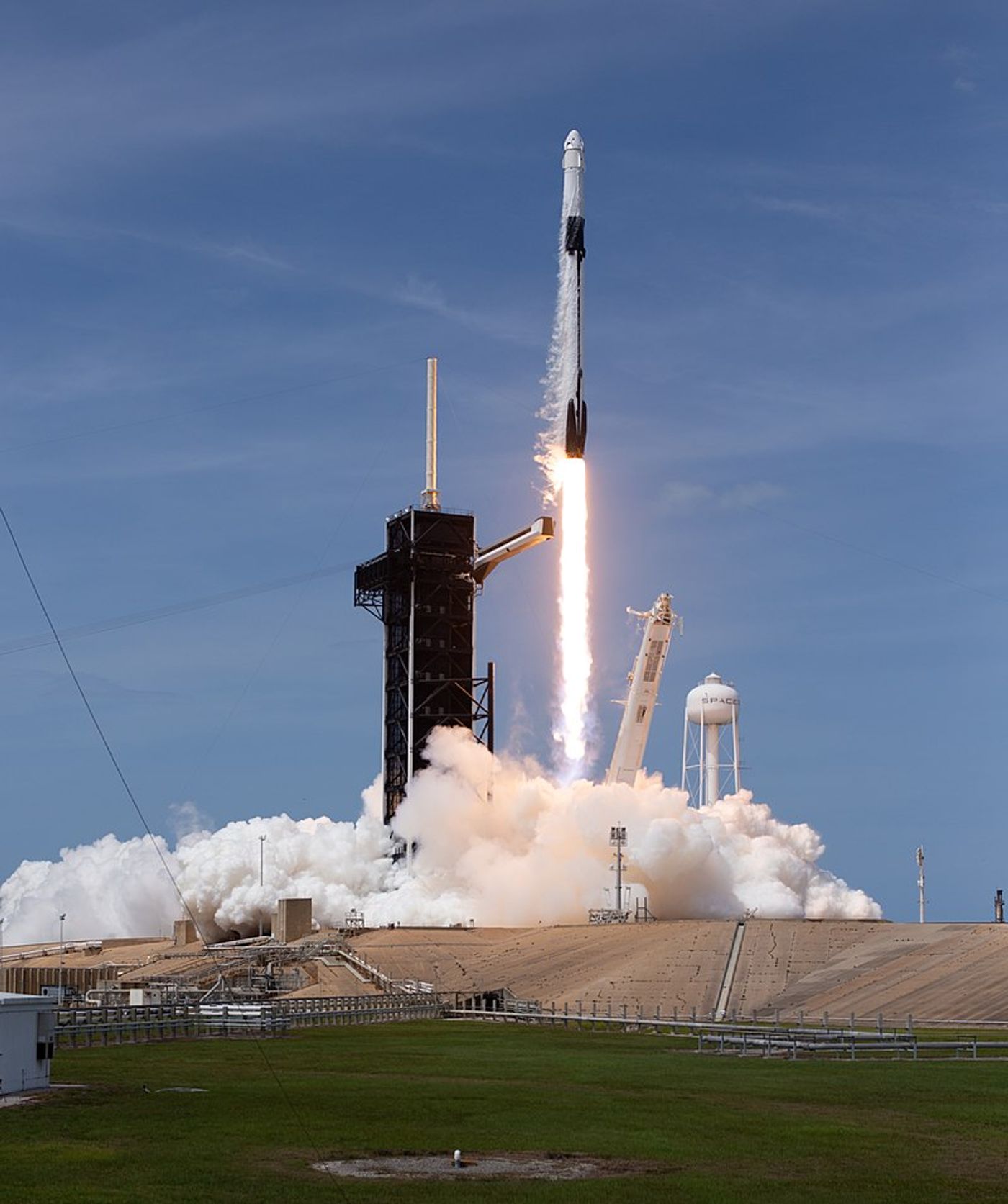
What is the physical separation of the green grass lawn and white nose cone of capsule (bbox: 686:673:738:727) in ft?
215

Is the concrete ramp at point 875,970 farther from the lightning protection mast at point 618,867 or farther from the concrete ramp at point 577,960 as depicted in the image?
the lightning protection mast at point 618,867

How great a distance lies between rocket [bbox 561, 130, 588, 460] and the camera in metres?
91.8

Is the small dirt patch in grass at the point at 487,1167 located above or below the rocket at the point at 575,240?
below

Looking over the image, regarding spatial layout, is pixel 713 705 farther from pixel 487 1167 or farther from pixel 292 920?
pixel 487 1167

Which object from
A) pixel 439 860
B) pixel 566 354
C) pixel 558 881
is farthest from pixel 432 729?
pixel 566 354

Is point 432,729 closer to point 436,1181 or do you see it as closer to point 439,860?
point 439,860

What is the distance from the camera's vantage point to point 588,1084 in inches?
1467

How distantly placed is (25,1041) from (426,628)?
83623mm

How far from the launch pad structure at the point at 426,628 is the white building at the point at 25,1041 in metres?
80.8

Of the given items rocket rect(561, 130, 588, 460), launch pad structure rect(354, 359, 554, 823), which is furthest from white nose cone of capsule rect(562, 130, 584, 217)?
launch pad structure rect(354, 359, 554, 823)

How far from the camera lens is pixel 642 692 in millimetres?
107438

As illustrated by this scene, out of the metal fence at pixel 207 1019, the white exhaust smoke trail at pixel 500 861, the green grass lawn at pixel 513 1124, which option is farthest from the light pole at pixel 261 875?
the green grass lawn at pixel 513 1124

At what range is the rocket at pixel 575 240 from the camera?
301 feet

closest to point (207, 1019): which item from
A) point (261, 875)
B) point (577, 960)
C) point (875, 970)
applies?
point (577, 960)
